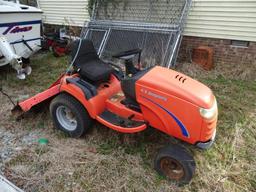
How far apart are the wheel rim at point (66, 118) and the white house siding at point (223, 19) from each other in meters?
3.30

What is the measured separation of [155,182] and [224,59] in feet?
11.2

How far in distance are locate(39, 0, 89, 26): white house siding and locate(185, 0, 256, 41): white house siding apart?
3.06 m

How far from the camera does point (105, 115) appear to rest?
2686 millimetres

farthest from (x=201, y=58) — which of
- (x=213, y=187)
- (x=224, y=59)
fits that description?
(x=213, y=187)

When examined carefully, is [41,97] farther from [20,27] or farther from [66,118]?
[20,27]

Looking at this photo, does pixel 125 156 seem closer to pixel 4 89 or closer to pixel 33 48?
pixel 4 89

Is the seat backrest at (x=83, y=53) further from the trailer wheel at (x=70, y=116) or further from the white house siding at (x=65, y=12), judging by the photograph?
the white house siding at (x=65, y=12)

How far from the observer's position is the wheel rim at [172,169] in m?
2.25

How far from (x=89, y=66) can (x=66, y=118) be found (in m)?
0.70

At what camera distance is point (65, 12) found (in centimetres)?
725

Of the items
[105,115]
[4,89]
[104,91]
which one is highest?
[104,91]

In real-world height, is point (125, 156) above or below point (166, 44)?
below

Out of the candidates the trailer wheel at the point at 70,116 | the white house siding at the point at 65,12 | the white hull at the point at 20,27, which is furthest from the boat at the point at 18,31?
the white house siding at the point at 65,12

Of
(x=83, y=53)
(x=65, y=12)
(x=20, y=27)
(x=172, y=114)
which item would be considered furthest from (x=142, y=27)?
(x=172, y=114)
